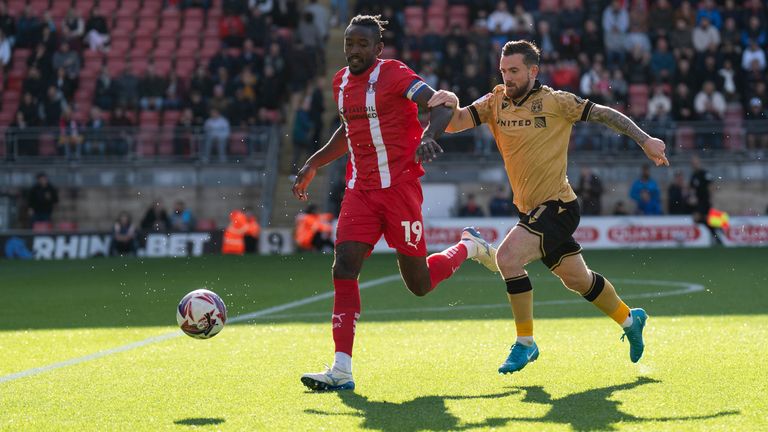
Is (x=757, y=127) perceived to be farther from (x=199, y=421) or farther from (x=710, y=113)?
(x=199, y=421)

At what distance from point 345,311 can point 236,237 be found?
1664cm

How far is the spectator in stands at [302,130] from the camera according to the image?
25328 mm

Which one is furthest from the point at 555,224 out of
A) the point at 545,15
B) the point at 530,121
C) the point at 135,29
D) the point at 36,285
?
the point at 135,29

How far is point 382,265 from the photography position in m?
20.0

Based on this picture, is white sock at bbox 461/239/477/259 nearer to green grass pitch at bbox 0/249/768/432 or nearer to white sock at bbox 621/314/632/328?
green grass pitch at bbox 0/249/768/432

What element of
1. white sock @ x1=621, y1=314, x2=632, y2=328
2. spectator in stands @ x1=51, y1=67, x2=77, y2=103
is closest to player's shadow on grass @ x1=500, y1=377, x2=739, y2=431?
white sock @ x1=621, y1=314, x2=632, y2=328

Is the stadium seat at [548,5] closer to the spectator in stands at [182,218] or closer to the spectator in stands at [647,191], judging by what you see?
the spectator in stands at [647,191]

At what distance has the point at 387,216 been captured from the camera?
773 cm

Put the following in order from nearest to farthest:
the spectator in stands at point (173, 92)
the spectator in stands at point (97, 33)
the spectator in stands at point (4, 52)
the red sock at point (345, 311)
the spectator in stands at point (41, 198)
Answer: the red sock at point (345, 311)
the spectator in stands at point (41, 198)
the spectator in stands at point (173, 92)
the spectator in stands at point (4, 52)
the spectator in stands at point (97, 33)

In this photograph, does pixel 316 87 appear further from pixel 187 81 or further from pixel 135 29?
pixel 135 29

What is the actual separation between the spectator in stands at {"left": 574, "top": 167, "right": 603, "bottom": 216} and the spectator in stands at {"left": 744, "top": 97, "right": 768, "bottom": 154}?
3.11 meters

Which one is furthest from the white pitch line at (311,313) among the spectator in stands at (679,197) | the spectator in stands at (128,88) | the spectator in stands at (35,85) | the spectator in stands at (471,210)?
the spectator in stands at (35,85)

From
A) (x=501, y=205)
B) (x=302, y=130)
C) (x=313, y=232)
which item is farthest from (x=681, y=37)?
(x=313, y=232)

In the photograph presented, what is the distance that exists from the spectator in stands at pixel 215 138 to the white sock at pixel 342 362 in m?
18.5
